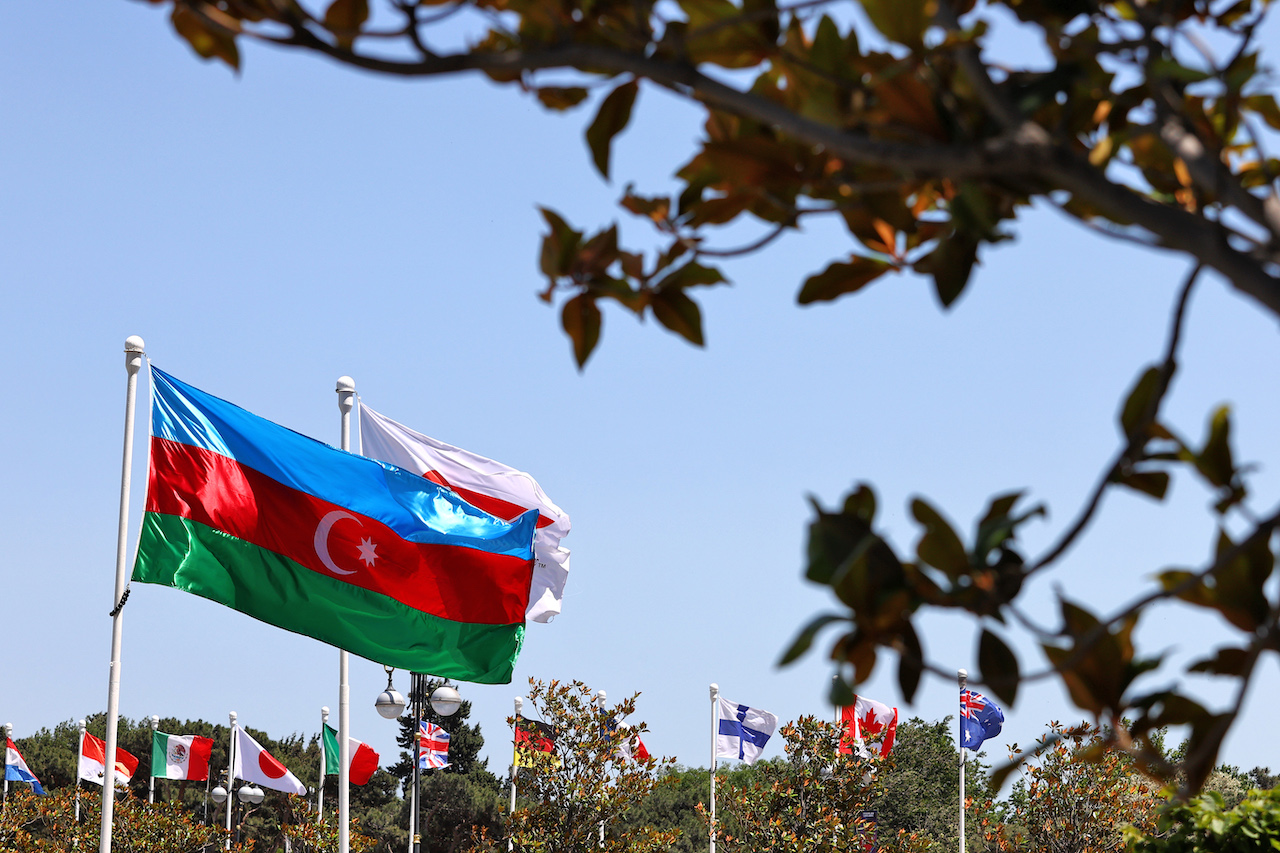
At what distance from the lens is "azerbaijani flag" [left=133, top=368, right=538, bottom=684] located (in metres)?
9.66

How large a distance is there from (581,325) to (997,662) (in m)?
0.73

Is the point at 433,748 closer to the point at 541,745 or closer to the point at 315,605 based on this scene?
the point at 541,745

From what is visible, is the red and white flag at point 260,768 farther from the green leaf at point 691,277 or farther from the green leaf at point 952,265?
the green leaf at point 952,265

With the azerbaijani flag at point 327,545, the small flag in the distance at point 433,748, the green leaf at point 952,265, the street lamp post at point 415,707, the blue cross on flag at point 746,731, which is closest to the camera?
the green leaf at point 952,265

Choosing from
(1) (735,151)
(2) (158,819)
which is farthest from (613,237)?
(2) (158,819)

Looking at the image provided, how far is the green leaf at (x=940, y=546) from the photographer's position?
124 cm

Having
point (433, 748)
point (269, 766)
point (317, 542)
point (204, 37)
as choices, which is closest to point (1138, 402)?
point (204, 37)

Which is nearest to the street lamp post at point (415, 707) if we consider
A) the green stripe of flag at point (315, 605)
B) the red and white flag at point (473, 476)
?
the red and white flag at point (473, 476)

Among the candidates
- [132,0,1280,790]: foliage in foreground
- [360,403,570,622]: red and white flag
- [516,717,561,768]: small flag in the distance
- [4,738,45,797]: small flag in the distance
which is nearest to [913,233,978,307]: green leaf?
[132,0,1280,790]: foliage in foreground

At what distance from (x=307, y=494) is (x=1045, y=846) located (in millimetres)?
15761

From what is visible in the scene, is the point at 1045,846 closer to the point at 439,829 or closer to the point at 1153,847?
the point at 1153,847

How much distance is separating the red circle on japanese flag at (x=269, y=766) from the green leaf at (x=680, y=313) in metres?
28.6

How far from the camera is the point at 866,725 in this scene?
20703mm

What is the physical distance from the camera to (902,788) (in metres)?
47.8
